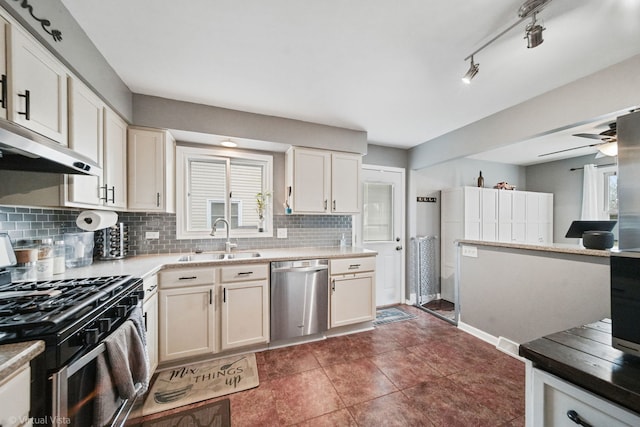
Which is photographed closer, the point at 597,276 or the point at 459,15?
the point at 459,15

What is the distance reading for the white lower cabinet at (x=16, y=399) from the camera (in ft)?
2.20

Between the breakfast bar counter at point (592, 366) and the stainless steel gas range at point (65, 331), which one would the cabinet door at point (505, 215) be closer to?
the breakfast bar counter at point (592, 366)

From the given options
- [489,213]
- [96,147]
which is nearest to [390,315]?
[489,213]

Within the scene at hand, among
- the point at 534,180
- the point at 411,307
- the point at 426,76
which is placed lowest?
the point at 411,307

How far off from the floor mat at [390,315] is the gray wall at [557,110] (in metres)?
2.28

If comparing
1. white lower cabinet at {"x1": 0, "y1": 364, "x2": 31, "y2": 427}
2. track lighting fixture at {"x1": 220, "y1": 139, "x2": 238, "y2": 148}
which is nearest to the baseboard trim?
white lower cabinet at {"x1": 0, "y1": 364, "x2": 31, "y2": 427}

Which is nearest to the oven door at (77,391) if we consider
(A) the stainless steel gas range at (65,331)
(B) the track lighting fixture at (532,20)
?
(A) the stainless steel gas range at (65,331)

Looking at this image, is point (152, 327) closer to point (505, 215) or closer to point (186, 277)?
point (186, 277)

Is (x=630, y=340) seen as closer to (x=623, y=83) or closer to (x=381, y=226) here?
(x=623, y=83)

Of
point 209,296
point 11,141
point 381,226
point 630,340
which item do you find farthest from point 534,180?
point 11,141

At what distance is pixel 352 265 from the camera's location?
279 centimetres

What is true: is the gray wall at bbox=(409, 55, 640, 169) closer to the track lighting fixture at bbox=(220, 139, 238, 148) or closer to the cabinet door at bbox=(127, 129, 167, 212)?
the track lighting fixture at bbox=(220, 139, 238, 148)

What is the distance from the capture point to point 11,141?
0.90 m

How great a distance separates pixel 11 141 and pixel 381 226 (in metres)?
3.69
